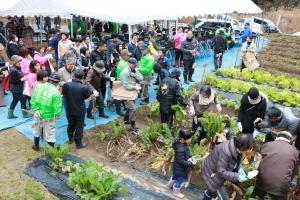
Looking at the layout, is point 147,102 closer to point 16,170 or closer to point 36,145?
point 36,145

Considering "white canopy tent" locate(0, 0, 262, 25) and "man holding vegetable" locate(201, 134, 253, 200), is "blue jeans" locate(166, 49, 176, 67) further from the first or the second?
"man holding vegetable" locate(201, 134, 253, 200)

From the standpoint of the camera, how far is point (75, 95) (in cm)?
688

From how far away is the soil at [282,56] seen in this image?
596 inches

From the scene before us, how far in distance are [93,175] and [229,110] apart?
5.24 metres

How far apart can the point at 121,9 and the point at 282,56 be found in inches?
378

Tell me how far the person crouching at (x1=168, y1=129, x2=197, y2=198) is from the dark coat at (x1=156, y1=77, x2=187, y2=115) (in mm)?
2067

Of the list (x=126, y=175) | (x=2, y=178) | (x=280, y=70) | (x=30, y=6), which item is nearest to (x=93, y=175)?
(x=126, y=175)

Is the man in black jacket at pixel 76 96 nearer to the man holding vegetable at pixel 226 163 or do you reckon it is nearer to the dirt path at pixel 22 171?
the dirt path at pixel 22 171

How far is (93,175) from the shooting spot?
544 centimetres

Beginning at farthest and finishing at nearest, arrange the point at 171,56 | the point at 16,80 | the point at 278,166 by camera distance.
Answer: the point at 171,56, the point at 16,80, the point at 278,166

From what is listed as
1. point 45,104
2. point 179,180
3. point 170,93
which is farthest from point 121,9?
point 179,180

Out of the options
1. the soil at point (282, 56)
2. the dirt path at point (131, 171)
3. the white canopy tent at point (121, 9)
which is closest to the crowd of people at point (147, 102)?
the dirt path at point (131, 171)

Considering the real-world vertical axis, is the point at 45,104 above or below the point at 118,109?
above

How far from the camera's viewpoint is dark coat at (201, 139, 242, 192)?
4625 mm
